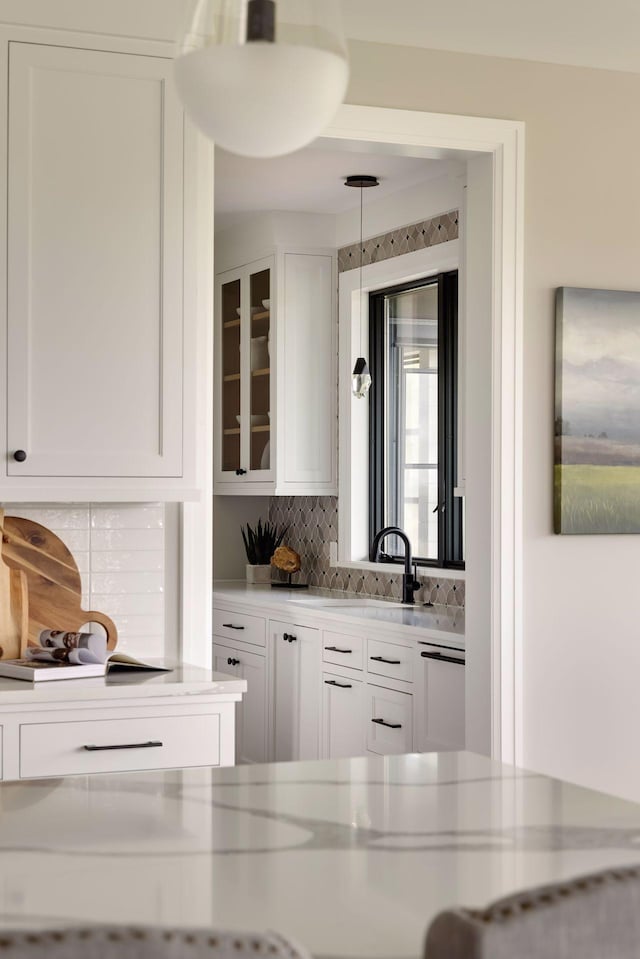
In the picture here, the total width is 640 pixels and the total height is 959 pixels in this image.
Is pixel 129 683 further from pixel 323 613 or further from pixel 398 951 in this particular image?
pixel 323 613

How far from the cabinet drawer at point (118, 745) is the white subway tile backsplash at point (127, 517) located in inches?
25.1

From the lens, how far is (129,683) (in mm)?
2742

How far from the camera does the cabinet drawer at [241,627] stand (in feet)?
17.7

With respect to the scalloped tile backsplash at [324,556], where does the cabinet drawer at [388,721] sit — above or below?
below

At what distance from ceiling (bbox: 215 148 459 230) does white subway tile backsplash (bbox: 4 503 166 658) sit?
1.82 meters

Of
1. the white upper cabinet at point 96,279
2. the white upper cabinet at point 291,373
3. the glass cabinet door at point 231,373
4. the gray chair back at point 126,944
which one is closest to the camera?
the gray chair back at point 126,944

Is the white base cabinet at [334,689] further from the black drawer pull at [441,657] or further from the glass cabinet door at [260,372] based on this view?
the glass cabinet door at [260,372]

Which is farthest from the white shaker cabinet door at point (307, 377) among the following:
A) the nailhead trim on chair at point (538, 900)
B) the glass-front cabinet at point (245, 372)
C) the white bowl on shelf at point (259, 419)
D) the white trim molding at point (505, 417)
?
the nailhead trim on chair at point (538, 900)

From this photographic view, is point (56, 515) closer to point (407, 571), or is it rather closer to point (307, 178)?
point (407, 571)

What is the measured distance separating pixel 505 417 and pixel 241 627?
2293mm

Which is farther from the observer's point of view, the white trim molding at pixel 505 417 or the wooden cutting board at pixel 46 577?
the white trim molding at pixel 505 417

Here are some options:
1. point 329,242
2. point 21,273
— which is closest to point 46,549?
point 21,273

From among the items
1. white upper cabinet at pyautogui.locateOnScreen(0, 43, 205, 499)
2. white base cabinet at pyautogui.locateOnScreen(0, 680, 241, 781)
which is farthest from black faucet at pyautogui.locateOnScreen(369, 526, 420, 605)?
white base cabinet at pyautogui.locateOnScreen(0, 680, 241, 781)

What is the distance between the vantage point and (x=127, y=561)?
3193 millimetres
